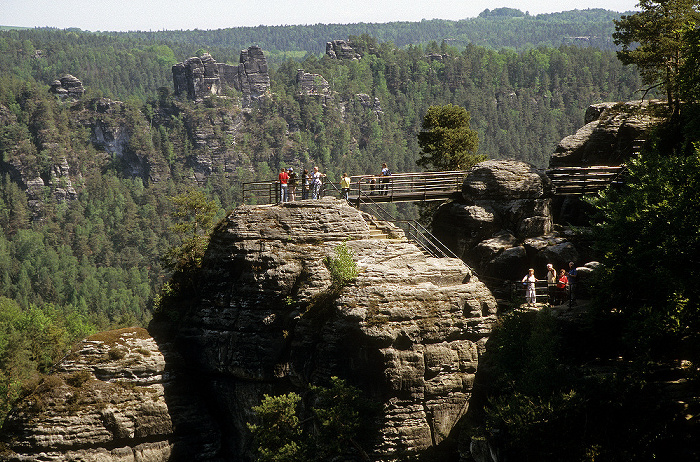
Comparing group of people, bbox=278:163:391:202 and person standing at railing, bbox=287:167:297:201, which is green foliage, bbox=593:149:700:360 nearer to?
group of people, bbox=278:163:391:202

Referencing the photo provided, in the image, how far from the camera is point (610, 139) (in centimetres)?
4188

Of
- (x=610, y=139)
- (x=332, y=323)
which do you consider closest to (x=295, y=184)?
(x=332, y=323)

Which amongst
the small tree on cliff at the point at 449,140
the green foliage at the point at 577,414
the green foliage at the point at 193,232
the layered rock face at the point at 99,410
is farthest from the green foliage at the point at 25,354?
the green foliage at the point at 577,414

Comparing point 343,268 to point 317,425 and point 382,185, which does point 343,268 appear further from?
point 382,185

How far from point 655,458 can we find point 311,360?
13829 mm

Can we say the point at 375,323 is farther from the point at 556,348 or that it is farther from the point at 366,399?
the point at 556,348

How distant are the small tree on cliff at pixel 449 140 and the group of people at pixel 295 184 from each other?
12.6m

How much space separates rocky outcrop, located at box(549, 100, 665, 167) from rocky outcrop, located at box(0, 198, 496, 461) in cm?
1584

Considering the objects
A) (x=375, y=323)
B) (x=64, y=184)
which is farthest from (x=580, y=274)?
(x=64, y=184)

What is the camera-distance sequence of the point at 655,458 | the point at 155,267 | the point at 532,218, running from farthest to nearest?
1. the point at 155,267
2. the point at 532,218
3. the point at 655,458

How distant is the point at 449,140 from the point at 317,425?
2604cm

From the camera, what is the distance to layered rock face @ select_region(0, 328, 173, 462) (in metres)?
30.9

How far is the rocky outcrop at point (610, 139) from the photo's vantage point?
132 ft

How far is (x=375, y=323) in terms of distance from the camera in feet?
88.9
